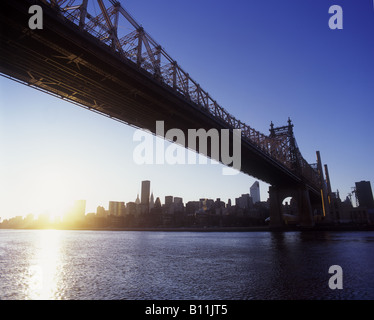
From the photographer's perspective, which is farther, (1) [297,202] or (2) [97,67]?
(1) [297,202]

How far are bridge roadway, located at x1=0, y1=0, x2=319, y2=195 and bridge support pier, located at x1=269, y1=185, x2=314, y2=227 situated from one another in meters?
40.9

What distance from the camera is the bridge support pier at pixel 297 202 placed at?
6081 cm

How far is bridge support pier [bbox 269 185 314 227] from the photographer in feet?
200

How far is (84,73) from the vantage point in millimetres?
20500

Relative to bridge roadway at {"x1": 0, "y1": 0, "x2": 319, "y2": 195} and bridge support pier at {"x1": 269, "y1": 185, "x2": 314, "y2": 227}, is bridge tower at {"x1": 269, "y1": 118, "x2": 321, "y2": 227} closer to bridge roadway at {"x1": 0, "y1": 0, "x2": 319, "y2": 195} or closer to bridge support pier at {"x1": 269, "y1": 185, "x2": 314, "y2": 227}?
bridge support pier at {"x1": 269, "y1": 185, "x2": 314, "y2": 227}

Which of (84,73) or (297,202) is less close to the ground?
(84,73)

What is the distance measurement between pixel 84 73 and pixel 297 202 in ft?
193

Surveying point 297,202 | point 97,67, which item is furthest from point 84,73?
point 297,202

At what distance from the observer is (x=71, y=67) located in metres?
19.9

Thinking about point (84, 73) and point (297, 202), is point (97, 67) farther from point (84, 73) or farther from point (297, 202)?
point (297, 202)

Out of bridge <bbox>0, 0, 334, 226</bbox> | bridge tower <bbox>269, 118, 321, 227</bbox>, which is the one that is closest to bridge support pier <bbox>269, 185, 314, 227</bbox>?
bridge tower <bbox>269, 118, 321, 227</bbox>

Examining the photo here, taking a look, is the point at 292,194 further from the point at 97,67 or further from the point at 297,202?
the point at 97,67
